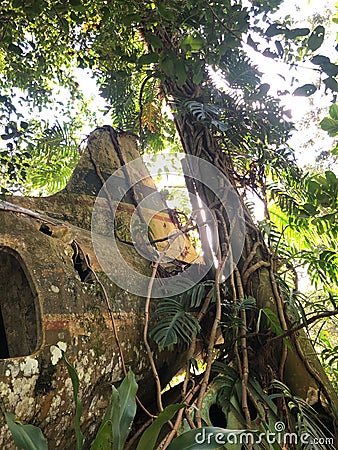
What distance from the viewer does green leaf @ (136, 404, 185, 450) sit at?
44.6 inches

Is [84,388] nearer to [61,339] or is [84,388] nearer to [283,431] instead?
[61,339]

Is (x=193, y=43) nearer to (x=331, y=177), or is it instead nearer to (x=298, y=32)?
(x=298, y=32)

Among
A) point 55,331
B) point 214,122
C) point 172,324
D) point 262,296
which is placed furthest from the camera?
point 214,122

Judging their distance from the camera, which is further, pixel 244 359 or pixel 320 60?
pixel 244 359

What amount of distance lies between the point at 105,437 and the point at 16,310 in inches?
34.0

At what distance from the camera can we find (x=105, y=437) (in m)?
1.03

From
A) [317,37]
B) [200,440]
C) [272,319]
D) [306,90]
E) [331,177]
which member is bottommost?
[200,440]

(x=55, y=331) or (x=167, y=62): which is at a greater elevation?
(x=167, y=62)

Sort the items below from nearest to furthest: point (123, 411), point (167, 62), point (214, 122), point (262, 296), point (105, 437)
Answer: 1. point (105, 437)
2. point (123, 411)
3. point (167, 62)
4. point (262, 296)
5. point (214, 122)

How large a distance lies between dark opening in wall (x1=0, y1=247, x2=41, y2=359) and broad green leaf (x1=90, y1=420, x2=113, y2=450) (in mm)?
635


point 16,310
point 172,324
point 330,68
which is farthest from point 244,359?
point 330,68

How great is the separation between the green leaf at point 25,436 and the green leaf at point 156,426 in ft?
0.91

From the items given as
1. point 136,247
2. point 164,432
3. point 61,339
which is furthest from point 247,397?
point 136,247

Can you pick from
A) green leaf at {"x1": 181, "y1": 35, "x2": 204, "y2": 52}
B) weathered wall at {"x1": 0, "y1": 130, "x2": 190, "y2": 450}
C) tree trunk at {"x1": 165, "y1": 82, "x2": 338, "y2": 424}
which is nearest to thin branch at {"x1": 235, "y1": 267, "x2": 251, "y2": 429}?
tree trunk at {"x1": 165, "y1": 82, "x2": 338, "y2": 424}
